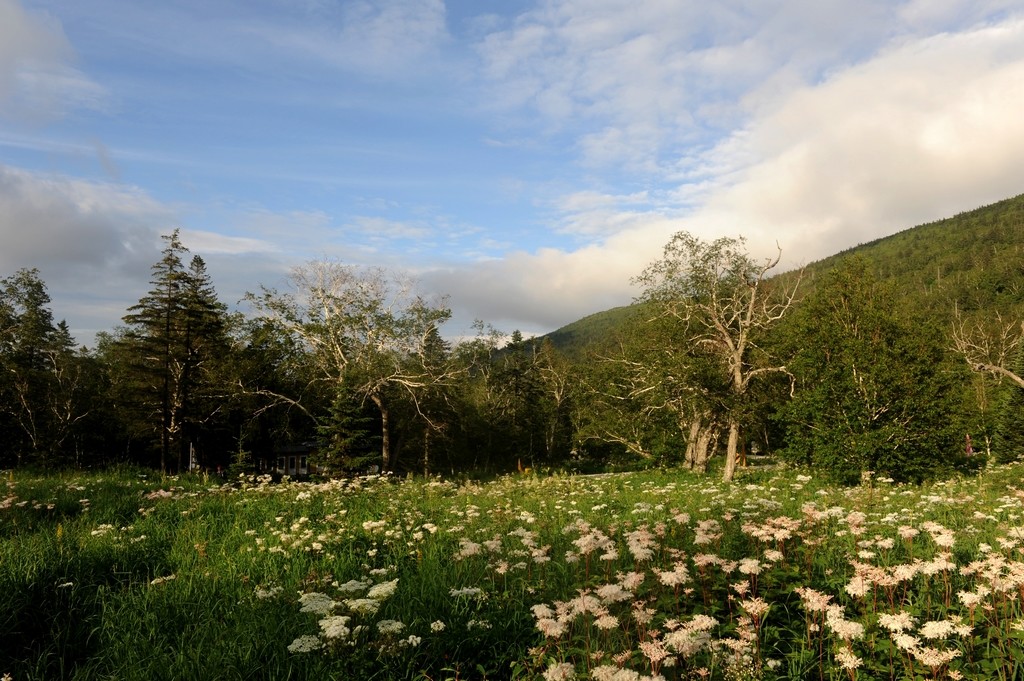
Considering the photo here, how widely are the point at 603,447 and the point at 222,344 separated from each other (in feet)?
132

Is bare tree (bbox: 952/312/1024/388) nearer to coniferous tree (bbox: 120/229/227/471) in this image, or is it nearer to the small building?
coniferous tree (bbox: 120/229/227/471)

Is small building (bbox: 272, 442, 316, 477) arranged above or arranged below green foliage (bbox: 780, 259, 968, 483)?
below

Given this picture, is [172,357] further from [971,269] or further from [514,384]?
[971,269]

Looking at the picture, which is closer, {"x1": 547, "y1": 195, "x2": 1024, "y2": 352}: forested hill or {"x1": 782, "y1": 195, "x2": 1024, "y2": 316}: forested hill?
{"x1": 547, "y1": 195, "x2": 1024, "y2": 352}: forested hill

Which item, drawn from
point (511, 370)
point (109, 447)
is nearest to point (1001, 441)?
point (511, 370)

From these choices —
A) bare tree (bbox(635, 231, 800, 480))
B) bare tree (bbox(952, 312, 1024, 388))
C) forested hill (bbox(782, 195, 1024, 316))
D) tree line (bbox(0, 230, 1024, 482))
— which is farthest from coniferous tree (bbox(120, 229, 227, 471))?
forested hill (bbox(782, 195, 1024, 316))

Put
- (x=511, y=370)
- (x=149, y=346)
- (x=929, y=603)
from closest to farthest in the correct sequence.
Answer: (x=929, y=603) < (x=149, y=346) < (x=511, y=370)

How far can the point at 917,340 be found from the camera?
58.9ft

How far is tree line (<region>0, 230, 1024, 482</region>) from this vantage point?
1830 cm

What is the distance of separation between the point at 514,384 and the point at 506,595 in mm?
56908

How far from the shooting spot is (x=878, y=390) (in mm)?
17891

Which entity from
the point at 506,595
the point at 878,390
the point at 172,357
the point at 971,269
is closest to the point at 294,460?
the point at 172,357

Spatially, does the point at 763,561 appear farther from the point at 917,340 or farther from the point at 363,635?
the point at 917,340

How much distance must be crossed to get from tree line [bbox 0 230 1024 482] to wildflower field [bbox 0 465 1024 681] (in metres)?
9.50
